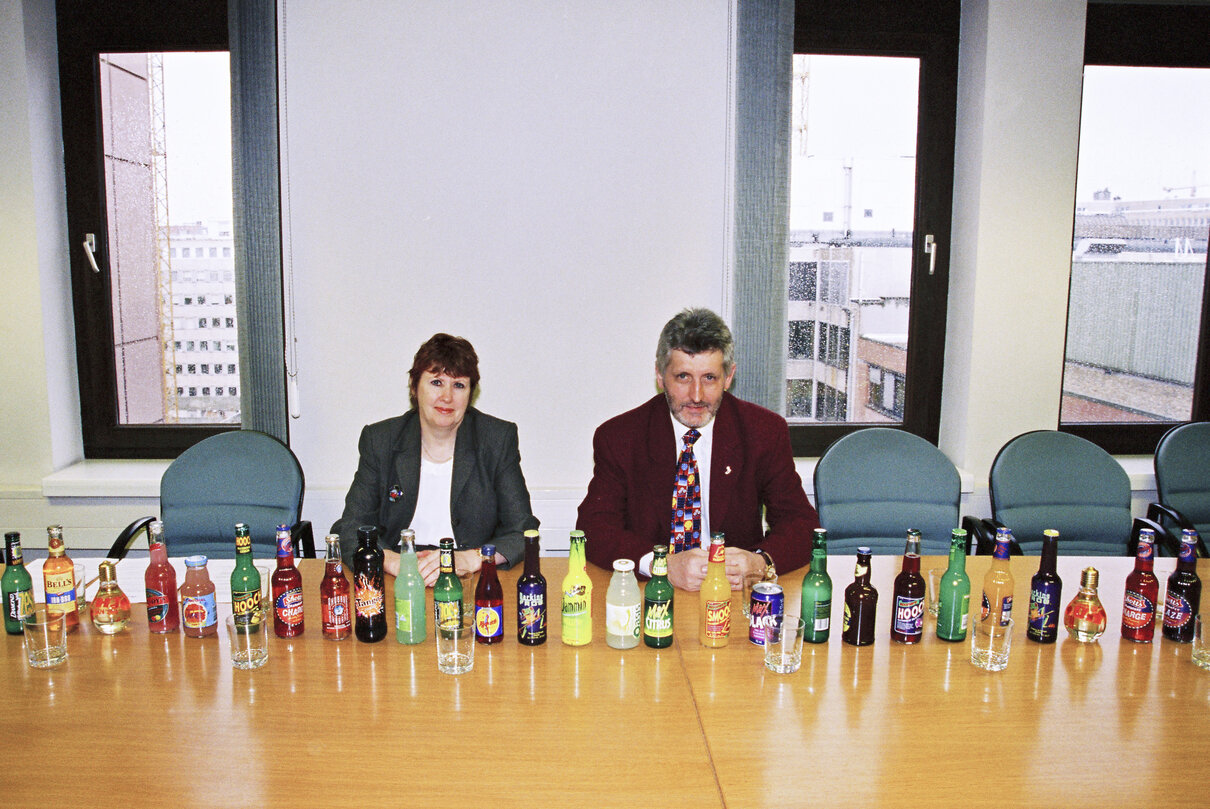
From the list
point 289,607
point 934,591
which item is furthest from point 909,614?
point 289,607

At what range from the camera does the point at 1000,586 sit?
1918 mm

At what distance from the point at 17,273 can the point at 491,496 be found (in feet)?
7.95

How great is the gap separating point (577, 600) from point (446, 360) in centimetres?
116

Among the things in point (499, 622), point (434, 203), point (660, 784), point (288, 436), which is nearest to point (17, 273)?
point (288, 436)

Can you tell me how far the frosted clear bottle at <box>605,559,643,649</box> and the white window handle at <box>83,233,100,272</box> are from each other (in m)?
3.17

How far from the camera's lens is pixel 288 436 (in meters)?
3.69

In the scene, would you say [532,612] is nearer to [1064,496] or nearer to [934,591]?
[934,591]

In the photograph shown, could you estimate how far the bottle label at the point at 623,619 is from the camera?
1920mm

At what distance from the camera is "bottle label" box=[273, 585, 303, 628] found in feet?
6.42

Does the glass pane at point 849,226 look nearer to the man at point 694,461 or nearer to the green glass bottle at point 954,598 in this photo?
the man at point 694,461

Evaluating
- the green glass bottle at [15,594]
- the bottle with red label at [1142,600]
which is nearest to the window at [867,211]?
the bottle with red label at [1142,600]

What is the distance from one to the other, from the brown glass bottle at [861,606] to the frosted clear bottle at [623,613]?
485mm

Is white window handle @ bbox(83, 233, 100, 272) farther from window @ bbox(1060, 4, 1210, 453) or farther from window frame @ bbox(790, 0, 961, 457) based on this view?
window @ bbox(1060, 4, 1210, 453)

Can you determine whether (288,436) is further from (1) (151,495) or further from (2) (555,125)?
(2) (555,125)
